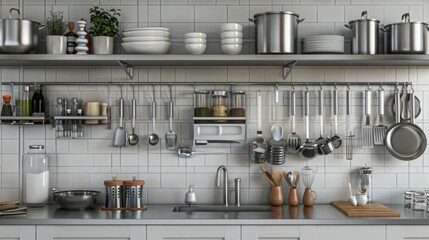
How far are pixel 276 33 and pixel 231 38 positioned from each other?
277 millimetres

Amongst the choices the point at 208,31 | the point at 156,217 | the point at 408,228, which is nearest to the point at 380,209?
the point at 408,228

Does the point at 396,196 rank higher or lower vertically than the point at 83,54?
lower

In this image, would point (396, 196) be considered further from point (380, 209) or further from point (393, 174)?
point (380, 209)

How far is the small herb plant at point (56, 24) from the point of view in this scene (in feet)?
13.1

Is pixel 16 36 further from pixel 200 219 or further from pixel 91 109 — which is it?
pixel 200 219

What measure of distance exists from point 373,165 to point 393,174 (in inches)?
5.6

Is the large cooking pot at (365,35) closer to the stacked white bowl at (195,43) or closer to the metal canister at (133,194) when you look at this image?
the stacked white bowl at (195,43)

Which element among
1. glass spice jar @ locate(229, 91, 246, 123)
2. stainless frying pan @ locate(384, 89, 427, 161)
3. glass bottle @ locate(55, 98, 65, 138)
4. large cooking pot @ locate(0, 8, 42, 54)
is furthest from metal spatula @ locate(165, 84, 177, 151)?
stainless frying pan @ locate(384, 89, 427, 161)

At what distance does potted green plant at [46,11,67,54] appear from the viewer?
3.92 m

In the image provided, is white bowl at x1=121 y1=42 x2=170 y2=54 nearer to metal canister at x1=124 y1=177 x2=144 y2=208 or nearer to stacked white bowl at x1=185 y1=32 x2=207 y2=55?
stacked white bowl at x1=185 y1=32 x2=207 y2=55

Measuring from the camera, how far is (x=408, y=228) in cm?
354

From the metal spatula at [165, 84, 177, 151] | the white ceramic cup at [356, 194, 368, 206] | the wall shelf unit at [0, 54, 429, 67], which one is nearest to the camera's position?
the wall shelf unit at [0, 54, 429, 67]

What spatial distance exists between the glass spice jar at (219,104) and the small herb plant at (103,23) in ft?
2.45

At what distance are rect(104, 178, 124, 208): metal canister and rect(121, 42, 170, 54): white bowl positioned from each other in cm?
81
